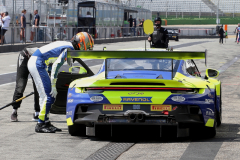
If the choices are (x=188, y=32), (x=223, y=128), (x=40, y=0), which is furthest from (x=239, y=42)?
(x=223, y=128)

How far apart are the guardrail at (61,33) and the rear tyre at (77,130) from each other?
63.9ft

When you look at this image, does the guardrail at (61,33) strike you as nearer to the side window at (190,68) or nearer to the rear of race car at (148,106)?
the side window at (190,68)

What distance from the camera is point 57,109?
7.11 meters

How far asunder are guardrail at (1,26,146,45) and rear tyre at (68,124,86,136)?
19481 mm

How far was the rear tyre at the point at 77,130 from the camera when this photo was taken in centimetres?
634

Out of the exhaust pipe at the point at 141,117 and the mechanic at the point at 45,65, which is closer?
the exhaust pipe at the point at 141,117

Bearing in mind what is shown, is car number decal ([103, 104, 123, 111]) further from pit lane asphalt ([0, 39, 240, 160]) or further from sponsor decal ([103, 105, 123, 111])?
pit lane asphalt ([0, 39, 240, 160])

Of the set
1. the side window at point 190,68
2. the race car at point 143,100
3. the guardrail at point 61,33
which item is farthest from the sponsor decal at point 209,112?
the guardrail at point 61,33

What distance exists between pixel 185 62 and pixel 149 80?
113 centimetres

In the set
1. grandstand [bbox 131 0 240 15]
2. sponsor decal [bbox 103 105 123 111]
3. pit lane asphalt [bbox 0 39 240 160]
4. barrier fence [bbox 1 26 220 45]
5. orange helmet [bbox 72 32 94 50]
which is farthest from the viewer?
grandstand [bbox 131 0 240 15]

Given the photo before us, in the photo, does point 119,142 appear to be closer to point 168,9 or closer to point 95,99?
point 95,99

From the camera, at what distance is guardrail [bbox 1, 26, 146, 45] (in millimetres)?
25469

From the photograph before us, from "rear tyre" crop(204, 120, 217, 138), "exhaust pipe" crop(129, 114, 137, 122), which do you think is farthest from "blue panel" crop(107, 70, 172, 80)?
"rear tyre" crop(204, 120, 217, 138)

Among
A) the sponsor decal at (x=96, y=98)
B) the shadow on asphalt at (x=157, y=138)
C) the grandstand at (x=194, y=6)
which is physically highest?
the grandstand at (x=194, y=6)
